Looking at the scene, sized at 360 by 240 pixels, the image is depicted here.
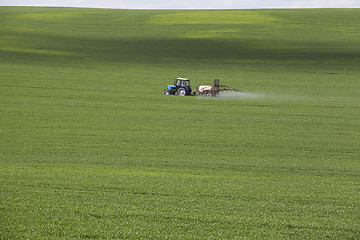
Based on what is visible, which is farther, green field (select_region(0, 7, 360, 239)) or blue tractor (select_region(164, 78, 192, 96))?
blue tractor (select_region(164, 78, 192, 96))

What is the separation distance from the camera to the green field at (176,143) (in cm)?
1027

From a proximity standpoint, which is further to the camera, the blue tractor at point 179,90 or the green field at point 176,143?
the blue tractor at point 179,90

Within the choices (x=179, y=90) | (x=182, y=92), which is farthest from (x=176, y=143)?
(x=179, y=90)

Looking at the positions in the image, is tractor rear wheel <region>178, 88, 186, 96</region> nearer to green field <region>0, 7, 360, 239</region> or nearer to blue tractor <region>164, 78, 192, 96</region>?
blue tractor <region>164, 78, 192, 96</region>

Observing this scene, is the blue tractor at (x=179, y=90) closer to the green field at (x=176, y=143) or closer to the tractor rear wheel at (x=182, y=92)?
the tractor rear wheel at (x=182, y=92)

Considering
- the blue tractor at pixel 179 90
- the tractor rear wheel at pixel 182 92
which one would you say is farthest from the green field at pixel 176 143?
the tractor rear wheel at pixel 182 92

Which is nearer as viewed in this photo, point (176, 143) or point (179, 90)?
point (176, 143)

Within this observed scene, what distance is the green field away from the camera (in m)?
10.3

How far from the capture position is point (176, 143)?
17.9 m

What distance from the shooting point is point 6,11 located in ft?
226

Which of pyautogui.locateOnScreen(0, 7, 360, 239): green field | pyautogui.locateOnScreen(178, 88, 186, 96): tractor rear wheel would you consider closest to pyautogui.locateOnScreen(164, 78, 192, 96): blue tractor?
pyautogui.locateOnScreen(178, 88, 186, 96): tractor rear wheel

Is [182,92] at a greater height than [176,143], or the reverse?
[182,92]

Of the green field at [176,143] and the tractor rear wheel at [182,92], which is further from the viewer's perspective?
the tractor rear wheel at [182,92]

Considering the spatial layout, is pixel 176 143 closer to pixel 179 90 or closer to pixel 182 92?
pixel 182 92
